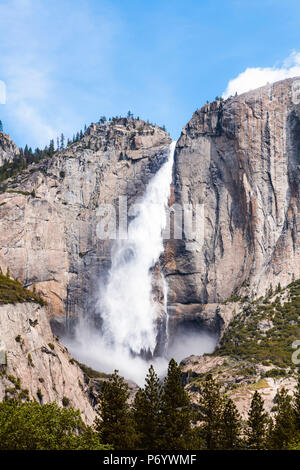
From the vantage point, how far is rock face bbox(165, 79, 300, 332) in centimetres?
10550

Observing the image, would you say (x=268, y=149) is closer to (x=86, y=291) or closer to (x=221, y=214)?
(x=221, y=214)

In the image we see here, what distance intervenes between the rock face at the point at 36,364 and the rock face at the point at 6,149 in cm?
9263

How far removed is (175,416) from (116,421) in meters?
5.16

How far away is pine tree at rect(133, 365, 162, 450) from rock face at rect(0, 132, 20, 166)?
117 metres

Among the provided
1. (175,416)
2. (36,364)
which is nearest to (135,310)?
(36,364)

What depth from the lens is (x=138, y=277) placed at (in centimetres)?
11725

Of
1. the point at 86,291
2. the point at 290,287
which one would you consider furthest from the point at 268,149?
the point at 86,291

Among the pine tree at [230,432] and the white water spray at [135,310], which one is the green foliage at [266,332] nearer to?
the white water spray at [135,310]

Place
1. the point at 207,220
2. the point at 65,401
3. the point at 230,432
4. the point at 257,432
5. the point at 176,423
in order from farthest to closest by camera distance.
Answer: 1. the point at 207,220
2. the point at 65,401
3. the point at 257,432
4. the point at 230,432
5. the point at 176,423

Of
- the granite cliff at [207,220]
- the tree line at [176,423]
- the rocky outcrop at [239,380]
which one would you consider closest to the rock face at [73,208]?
the granite cliff at [207,220]

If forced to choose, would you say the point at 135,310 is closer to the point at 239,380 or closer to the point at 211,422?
the point at 239,380

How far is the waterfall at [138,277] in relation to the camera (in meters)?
111

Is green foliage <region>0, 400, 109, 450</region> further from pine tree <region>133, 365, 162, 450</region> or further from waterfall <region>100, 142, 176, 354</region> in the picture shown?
waterfall <region>100, 142, 176, 354</region>
